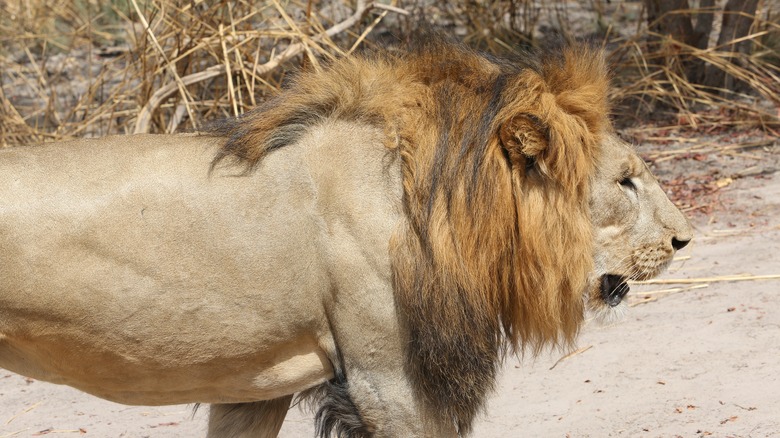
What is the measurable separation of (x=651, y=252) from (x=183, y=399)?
4.55 ft

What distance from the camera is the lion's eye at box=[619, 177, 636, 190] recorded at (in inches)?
119

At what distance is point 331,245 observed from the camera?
271 centimetres

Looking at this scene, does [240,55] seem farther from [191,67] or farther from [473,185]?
[473,185]

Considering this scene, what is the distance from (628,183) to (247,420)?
4.36ft

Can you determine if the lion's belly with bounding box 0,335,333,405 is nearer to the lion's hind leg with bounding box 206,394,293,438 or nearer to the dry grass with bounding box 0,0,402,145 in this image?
the lion's hind leg with bounding box 206,394,293,438

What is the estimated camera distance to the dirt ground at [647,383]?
13.1ft

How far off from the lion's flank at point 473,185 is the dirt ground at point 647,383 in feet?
2.29

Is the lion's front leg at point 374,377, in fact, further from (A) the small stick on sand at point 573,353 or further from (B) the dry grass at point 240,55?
(B) the dry grass at point 240,55

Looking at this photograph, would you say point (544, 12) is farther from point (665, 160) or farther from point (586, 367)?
point (586, 367)

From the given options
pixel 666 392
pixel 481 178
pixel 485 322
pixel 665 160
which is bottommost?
pixel 665 160

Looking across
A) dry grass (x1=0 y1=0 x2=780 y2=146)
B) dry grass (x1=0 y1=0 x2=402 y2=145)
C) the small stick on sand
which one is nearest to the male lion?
the small stick on sand

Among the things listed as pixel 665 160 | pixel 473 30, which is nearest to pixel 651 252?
pixel 665 160

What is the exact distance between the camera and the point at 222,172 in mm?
2775

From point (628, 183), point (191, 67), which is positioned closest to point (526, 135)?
point (628, 183)
